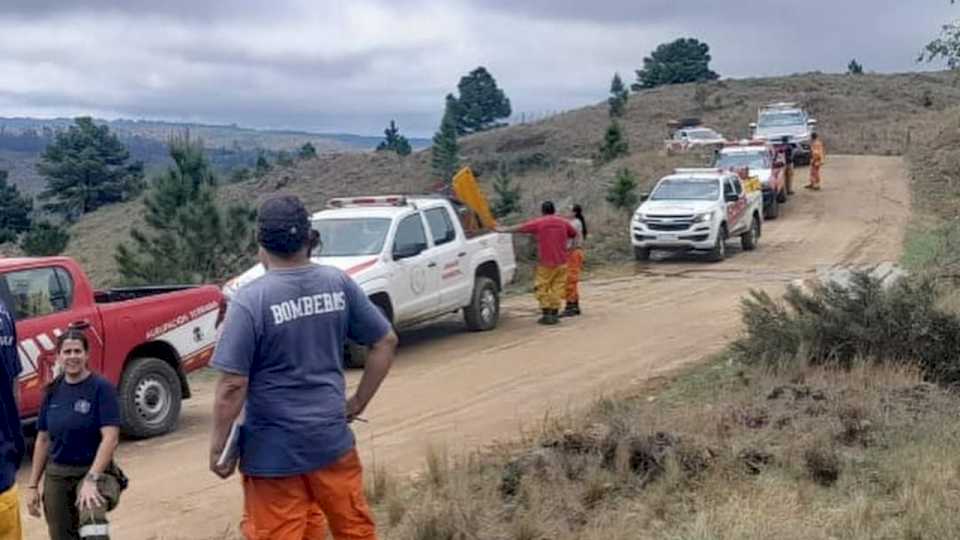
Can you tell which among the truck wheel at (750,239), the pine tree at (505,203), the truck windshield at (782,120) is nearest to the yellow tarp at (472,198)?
the truck wheel at (750,239)

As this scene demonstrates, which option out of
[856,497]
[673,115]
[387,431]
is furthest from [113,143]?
[856,497]

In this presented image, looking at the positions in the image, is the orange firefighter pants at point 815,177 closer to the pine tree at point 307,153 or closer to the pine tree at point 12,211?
the pine tree at point 12,211

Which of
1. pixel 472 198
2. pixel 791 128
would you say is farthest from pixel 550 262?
pixel 791 128

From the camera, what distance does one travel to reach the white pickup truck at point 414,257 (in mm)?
15039

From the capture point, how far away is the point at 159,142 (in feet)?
125

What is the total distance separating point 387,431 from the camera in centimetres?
1119

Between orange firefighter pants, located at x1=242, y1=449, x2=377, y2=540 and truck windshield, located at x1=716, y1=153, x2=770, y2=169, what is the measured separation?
30029 millimetres

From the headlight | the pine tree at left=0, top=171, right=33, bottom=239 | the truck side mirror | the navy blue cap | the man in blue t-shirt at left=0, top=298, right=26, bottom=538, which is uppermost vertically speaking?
the navy blue cap

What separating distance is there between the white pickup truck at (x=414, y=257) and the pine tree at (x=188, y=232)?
28.3ft

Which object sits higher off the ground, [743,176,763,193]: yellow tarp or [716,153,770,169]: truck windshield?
[716,153,770,169]: truck windshield

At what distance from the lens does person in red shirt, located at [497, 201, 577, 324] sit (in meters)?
17.4

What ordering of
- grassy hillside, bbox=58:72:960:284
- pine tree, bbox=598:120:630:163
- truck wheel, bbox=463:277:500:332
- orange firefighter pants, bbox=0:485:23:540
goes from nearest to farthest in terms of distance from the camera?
orange firefighter pants, bbox=0:485:23:540 < truck wheel, bbox=463:277:500:332 < pine tree, bbox=598:120:630:163 < grassy hillside, bbox=58:72:960:284

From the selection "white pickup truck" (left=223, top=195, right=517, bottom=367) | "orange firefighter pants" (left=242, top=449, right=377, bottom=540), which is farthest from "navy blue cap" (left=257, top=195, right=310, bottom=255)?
"white pickup truck" (left=223, top=195, right=517, bottom=367)

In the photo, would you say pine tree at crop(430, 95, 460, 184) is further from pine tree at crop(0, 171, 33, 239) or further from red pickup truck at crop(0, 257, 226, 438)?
red pickup truck at crop(0, 257, 226, 438)
